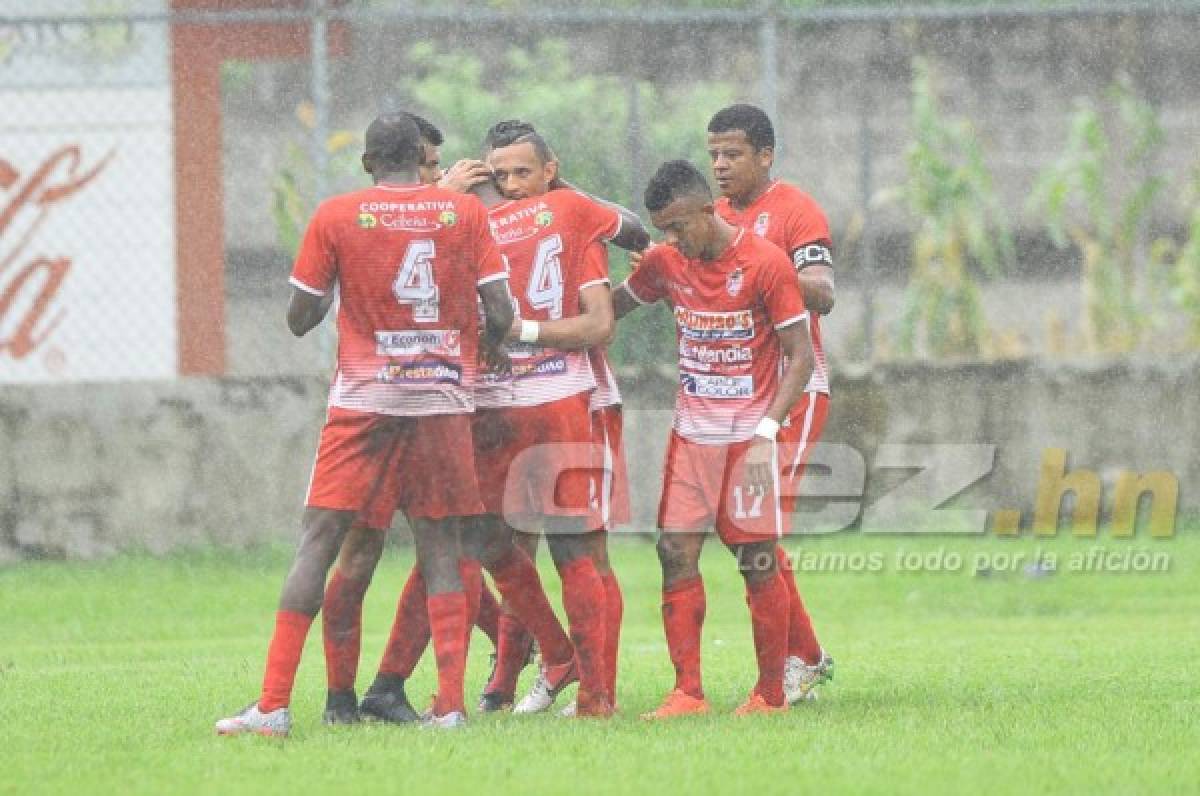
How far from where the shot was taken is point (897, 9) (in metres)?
14.1

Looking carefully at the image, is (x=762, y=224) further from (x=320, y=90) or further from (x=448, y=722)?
(x=320, y=90)

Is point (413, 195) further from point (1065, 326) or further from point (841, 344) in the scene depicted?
point (1065, 326)

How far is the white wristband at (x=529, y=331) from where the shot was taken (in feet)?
29.6

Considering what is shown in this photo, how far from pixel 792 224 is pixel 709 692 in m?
2.03

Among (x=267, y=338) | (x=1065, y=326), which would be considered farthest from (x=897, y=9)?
(x=267, y=338)

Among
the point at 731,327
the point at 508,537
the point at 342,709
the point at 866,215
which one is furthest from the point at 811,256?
the point at 866,215

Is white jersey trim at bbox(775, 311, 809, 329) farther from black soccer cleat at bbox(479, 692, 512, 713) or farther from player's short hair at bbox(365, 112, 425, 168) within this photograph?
black soccer cleat at bbox(479, 692, 512, 713)

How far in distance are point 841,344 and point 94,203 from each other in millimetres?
4710

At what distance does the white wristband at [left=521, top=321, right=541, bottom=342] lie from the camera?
9.03 m

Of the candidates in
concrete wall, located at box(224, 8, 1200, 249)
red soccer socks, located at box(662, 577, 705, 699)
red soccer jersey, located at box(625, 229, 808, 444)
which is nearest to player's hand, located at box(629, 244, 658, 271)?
red soccer jersey, located at box(625, 229, 808, 444)

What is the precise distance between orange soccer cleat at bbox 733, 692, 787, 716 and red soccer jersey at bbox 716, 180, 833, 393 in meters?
1.33

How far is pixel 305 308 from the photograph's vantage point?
28.1ft

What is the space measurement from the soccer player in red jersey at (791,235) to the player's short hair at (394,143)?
5.03 ft

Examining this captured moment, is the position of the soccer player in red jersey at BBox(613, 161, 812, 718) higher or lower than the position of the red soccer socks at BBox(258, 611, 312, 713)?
higher
